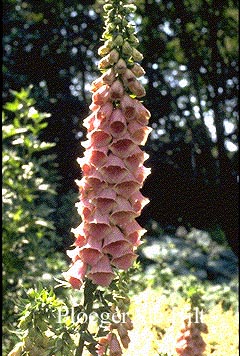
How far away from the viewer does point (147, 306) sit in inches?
181

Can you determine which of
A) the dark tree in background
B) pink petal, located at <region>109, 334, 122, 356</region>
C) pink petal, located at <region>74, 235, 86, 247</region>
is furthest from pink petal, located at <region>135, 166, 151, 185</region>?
the dark tree in background

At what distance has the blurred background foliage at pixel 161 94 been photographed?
7926 mm

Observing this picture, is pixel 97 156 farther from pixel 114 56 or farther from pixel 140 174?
pixel 114 56

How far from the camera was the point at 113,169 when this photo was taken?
2277mm

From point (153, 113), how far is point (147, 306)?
13.5 ft

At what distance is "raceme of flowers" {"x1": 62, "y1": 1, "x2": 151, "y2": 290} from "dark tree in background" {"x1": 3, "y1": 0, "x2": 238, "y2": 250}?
18.1 ft

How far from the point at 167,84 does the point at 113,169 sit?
20.3ft

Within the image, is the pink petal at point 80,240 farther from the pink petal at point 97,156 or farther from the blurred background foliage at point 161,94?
the blurred background foliage at point 161,94

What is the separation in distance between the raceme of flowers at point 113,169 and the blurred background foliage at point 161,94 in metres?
4.37

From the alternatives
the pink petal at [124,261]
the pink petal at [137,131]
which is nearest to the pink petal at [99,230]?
the pink petal at [124,261]

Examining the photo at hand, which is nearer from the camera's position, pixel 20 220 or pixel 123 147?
pixel 123 147

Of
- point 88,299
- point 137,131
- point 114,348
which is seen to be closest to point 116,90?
point 137,131

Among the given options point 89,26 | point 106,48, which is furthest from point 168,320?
point 89,26

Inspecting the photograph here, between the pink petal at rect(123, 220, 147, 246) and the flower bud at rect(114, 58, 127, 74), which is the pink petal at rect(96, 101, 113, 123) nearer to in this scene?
the flower bud at rect(114, 58, 127, 74)
